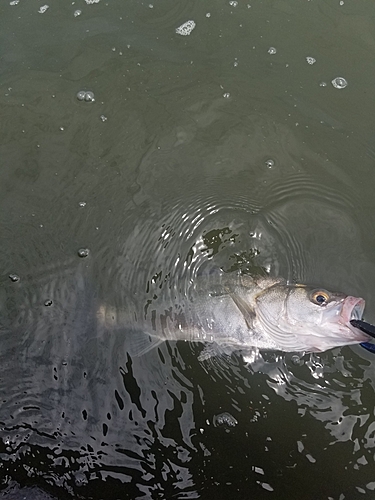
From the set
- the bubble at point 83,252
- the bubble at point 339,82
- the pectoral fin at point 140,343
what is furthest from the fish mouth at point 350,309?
the bubble at point 339,82

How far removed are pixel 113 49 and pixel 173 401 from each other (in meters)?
3.24

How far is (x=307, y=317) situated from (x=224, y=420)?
847mm

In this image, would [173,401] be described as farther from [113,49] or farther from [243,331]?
[113,49]

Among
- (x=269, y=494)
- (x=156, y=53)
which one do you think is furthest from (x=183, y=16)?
(x=269, y=494)

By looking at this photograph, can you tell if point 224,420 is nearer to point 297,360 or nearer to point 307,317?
point 297,360

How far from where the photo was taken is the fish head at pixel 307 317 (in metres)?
2.65

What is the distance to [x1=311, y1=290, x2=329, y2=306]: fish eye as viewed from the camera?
9.00ft

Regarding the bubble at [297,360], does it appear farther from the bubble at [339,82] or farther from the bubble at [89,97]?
the bubble at [89,97]

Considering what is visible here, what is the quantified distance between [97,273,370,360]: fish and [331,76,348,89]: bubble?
6.97 ft

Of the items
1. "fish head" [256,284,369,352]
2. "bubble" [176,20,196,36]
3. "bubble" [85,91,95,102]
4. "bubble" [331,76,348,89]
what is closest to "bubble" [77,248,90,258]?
"fish head" [256,284,369,352]

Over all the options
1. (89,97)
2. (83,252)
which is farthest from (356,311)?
(89,97)

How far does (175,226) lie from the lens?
11.6 ft

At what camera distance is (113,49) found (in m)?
4.38

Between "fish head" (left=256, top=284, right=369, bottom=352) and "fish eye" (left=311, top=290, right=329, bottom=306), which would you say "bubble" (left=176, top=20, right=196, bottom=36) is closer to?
"fish head" (left=256, top=284, right=369, bottom=352)
